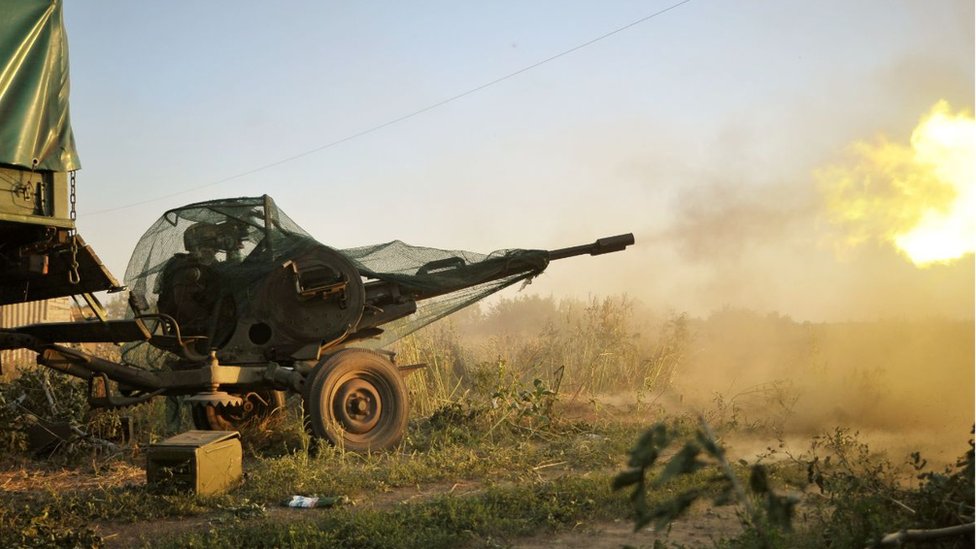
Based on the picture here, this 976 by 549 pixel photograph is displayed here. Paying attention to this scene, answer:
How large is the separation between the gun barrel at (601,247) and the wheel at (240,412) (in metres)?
3.78

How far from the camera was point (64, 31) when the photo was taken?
24.8 feet

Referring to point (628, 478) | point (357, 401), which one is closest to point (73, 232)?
point (357, 401)

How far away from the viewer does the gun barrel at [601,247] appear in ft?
34.9

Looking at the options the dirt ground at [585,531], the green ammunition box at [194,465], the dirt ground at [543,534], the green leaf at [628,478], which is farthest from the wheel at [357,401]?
the green leaf at [628,478]

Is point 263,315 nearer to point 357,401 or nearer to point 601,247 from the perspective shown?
point 357,401

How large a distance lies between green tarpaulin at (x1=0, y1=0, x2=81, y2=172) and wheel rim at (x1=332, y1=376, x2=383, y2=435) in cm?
348

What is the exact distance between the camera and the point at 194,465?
7156 mm

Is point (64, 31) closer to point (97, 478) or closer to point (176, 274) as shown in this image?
point (176, 274)

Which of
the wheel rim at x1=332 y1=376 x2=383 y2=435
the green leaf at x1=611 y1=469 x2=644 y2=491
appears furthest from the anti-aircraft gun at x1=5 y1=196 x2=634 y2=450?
the green leaf at x1=611 y1=469 x2=644 y2=491

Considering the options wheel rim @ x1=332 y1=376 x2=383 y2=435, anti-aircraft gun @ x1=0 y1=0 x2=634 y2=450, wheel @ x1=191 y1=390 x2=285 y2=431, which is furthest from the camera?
wheel @ x1=191 y1=390 x2=285 y2=431

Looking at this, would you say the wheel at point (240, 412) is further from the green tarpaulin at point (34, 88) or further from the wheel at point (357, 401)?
the green tarpaulin at point (34, 88)

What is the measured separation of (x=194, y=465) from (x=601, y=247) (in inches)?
214

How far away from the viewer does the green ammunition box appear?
23.6ft

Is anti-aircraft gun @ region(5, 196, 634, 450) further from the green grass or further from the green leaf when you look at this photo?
the green leaf
